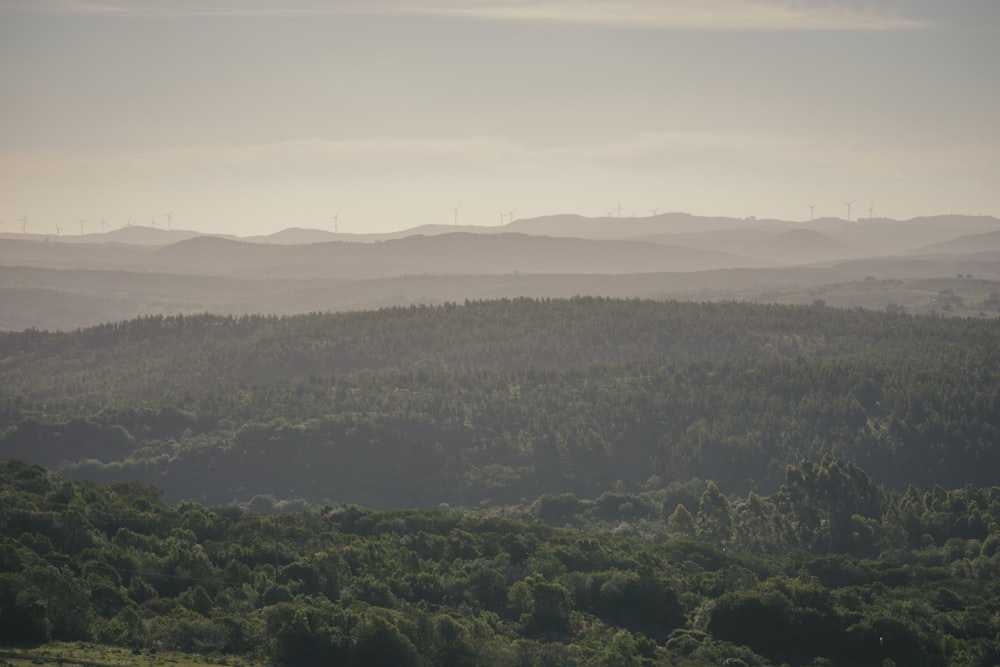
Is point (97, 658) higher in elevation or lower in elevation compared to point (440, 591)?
higher

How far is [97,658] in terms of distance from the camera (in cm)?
9250

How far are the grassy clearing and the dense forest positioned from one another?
2.65 metres

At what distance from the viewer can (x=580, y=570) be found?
145 m

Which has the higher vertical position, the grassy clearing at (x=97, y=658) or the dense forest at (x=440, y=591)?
the grassy clearing at (x=97, y=658)

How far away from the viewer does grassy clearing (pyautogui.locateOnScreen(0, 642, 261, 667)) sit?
88375 mm

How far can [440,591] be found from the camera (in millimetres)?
130125

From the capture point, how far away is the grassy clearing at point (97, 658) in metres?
88.4

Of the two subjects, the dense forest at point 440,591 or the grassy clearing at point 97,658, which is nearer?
the grassy clearing at point 97,658

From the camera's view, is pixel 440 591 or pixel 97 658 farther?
pixel 440 591

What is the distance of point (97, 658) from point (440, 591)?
4471cm

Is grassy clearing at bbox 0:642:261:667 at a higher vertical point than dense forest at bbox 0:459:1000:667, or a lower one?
higher

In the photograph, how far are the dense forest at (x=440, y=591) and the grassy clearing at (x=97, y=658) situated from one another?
8.69ft

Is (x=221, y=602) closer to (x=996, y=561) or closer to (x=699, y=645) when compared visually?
(x=699, y=645)

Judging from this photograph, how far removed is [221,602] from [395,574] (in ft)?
65.7
